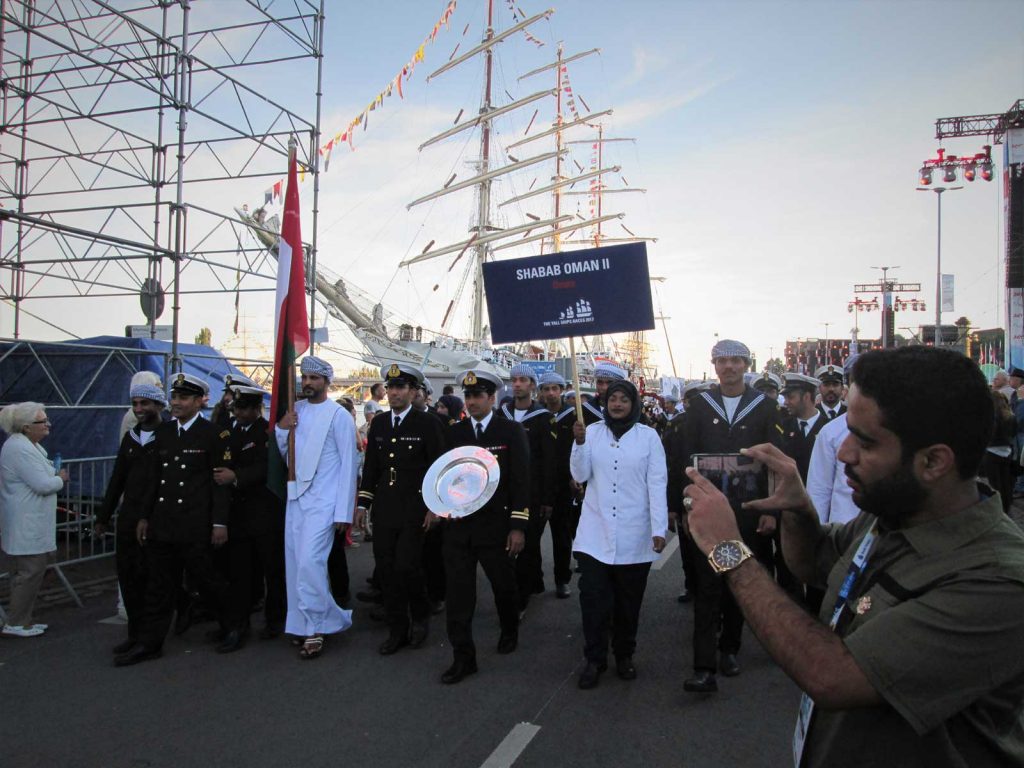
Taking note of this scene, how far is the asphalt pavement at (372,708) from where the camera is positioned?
12.8 ft

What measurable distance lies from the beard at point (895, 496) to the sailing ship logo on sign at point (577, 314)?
4343 millimetres

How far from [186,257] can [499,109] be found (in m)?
29.5

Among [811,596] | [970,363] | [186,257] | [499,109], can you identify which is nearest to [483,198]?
[499,109]

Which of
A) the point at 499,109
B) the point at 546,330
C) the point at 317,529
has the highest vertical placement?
the point at 499,109

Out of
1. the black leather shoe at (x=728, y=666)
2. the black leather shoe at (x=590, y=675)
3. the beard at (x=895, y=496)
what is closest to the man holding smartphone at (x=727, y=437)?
the black leather shoe at (x=728, y=666)

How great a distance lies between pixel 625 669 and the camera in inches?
196

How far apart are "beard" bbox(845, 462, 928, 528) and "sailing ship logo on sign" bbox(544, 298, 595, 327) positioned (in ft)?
14.2

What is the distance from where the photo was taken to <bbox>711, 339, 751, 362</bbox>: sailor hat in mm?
5133

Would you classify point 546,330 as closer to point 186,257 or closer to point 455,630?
point 455,630

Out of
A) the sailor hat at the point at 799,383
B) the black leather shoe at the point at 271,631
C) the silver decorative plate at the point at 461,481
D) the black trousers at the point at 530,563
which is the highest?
the sailor hat at the point at 799,383

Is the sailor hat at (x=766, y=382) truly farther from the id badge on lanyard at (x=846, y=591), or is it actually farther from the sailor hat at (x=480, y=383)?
the id badge on lanyard at (x=846, y=591)

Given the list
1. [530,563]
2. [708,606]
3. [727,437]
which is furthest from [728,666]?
[530,563]

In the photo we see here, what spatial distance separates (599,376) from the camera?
291 inches

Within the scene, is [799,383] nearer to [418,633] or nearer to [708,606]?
[708,606]
